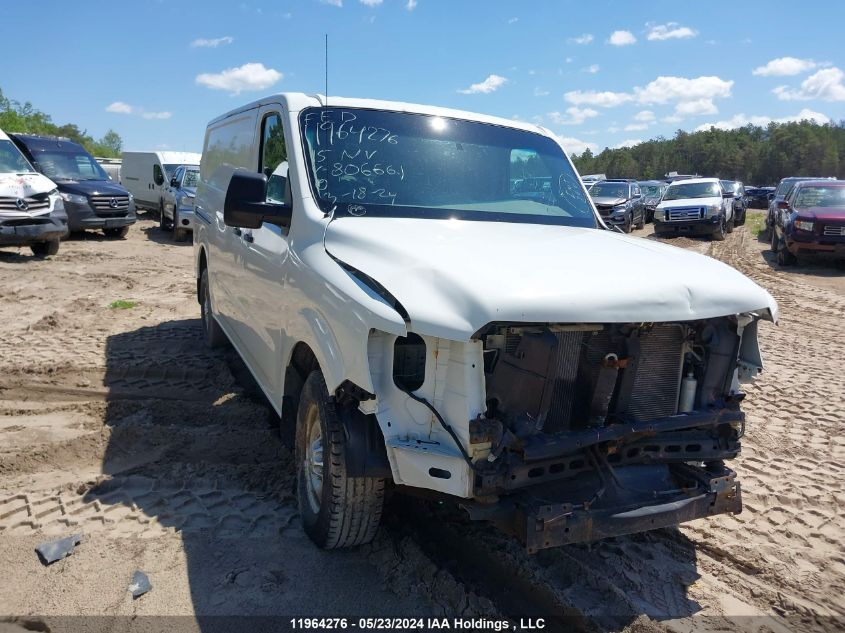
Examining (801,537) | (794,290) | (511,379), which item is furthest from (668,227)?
(511,379)

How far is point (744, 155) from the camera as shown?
9144 centimetres

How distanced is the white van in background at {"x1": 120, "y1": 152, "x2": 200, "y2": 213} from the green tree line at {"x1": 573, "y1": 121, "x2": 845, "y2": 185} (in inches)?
3333

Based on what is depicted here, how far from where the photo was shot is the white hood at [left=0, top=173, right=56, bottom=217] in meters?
12.8

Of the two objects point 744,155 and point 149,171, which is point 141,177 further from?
point 744,155

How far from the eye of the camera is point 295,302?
3.49 metres

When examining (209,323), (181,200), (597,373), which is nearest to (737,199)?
(181,200)

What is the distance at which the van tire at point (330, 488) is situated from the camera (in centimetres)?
Answer: 300

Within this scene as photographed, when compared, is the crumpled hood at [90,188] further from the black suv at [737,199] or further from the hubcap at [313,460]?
the black suv at [737,199]

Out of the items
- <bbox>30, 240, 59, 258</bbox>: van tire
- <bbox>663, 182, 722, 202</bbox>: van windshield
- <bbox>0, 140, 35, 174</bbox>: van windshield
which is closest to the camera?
<bbox>0, 140, 35, 174</bbox>: van windshield

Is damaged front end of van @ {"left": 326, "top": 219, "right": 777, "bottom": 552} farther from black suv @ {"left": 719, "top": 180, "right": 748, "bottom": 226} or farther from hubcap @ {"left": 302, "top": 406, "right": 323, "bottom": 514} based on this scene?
black suv @ {"left": 719, "top": 180, "right": 748, "bottom": 226}

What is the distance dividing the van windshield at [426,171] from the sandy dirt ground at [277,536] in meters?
1.55

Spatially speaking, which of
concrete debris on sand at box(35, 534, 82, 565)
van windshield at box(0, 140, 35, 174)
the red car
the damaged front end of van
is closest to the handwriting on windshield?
the damaged front end of van

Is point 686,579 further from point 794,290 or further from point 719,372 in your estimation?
point 794,290

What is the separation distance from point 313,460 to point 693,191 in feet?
67.9
